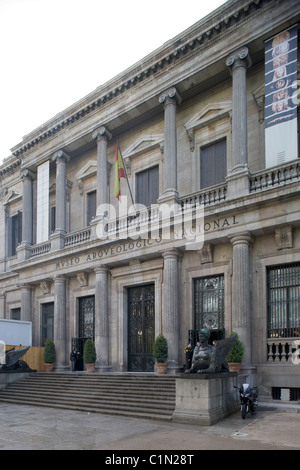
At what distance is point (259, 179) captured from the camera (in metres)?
17.1

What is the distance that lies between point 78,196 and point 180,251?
968 cm

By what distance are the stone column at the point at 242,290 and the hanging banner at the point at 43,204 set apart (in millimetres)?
12578

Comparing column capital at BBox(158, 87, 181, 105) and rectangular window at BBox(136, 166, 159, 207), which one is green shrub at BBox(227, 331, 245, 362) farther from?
column capital at BBox(158, 87, 181, 105)

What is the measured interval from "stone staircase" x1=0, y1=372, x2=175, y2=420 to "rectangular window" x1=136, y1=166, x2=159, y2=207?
882cm

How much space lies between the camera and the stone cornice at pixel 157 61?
18141 mm

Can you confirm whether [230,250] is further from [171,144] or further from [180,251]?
[171,144]

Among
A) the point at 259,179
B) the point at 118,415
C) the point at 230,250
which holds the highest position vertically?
the point at 259,179

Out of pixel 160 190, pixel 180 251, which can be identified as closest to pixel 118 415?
pixel 180 251

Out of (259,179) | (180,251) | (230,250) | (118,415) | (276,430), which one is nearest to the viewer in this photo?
(276,430)

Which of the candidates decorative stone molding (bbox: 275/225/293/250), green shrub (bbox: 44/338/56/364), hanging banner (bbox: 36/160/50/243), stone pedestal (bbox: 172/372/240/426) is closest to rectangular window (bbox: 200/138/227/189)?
decorative stone molding (bbox: 275/225/293/250)

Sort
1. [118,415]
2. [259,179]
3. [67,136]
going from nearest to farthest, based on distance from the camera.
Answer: [118,415] → [259,179] → [67,136]

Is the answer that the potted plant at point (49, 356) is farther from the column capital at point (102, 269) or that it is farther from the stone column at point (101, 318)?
the column capital at point (102, 269)

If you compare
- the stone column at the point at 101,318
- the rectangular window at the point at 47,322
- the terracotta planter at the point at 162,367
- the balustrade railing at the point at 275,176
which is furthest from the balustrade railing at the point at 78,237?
the balustrade railing at the point at 275,176

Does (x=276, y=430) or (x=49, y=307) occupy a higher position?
(x=49, y=307)
